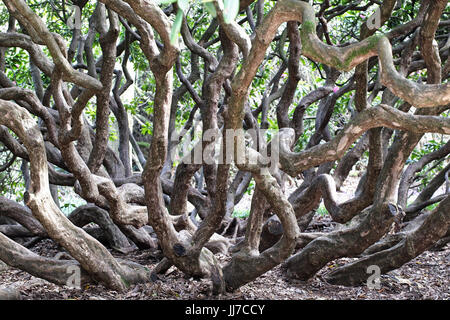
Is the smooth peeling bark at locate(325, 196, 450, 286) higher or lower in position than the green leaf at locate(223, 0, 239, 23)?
lower

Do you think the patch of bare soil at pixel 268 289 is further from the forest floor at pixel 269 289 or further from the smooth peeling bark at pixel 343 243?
the smooth peeling bark at pixel 343 243

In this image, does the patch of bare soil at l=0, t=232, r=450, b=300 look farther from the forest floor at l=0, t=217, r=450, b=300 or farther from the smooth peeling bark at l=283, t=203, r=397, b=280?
the smooth peeling bark at l=283, t=203, r=397, b=280

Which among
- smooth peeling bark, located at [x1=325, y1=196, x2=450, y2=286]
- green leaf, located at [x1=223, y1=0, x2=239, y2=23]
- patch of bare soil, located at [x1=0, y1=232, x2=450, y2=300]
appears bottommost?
patch of bare soil, located at [x1=0, y1=232, x2=450, y2=300]

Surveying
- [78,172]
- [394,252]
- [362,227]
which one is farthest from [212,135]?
[394,252]

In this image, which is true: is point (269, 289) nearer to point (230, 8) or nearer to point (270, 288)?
point (270, 288)

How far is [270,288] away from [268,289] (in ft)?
0.10

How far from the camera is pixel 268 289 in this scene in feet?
15.7

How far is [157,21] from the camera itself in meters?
3.60

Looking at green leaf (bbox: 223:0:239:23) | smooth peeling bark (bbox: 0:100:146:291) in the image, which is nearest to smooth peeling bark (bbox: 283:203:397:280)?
smooth peeling bark (bbox: 0:100:146:291)

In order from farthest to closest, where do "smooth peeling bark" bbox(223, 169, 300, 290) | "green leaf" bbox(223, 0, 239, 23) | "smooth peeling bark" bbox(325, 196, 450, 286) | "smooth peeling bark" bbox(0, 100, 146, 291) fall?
"smooth peeling bark" bbox(325, 196, 450, 286) < "smooth peeling bark" bbox(223, 169, 300, 290) < "smooth peeling bark" bbox(0, 100, 146, 291) < "green leaf" bbox(223, 0, 239, 23)

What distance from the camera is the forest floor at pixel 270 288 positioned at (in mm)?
4438

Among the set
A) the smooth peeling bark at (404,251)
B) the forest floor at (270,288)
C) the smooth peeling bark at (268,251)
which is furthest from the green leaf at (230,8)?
the smooth peeling bark at (404,251)

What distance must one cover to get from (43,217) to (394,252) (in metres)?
2.70

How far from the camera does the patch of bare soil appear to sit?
14.5 ft
